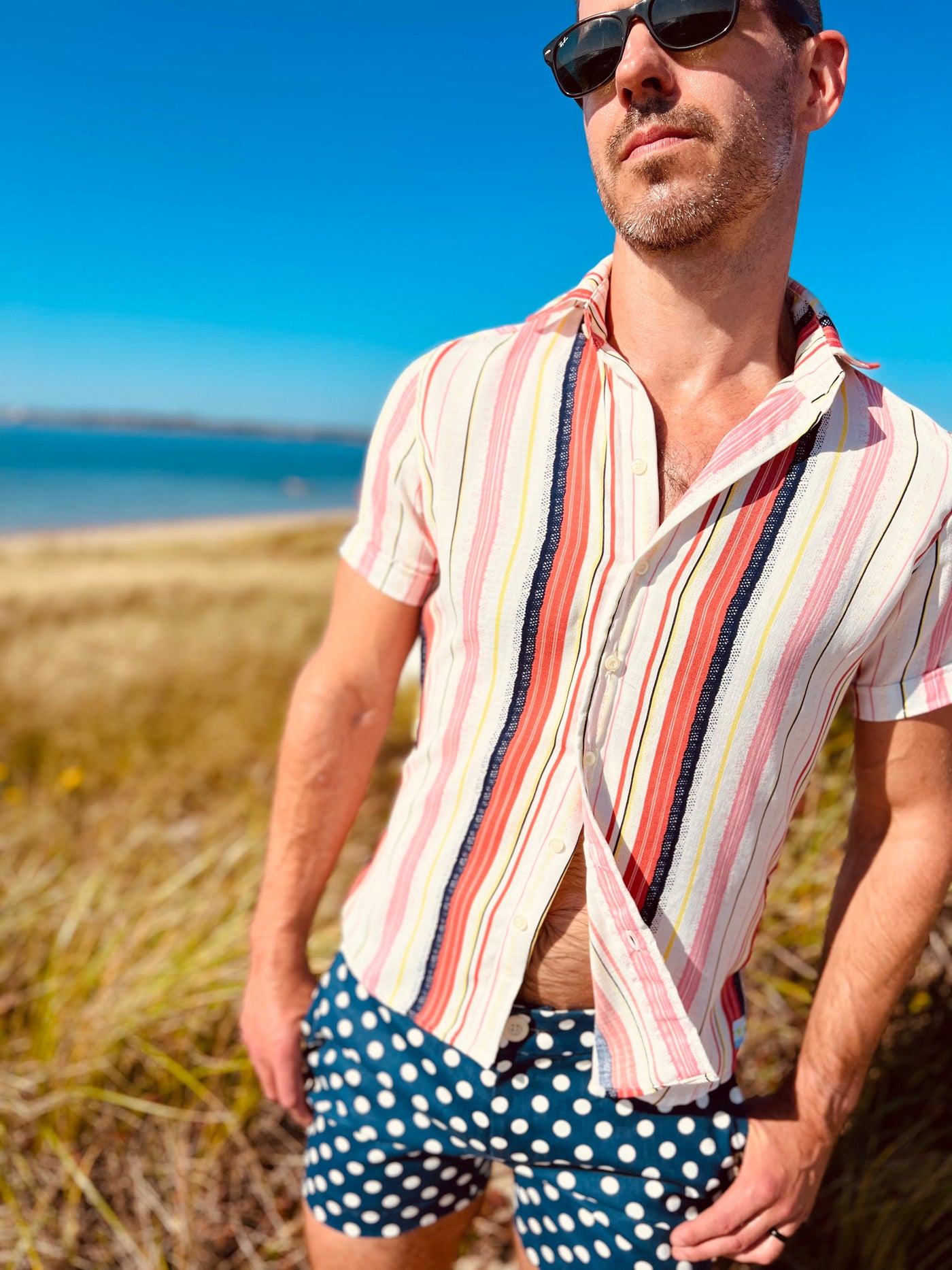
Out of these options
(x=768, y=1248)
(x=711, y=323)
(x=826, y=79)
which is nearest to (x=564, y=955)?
(x=768, y=1248)

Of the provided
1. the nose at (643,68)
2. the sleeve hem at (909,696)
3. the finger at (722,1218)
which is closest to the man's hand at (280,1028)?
the finger at (722,1218)

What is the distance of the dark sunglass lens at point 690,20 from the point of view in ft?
4.05

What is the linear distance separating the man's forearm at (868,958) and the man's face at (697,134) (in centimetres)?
100

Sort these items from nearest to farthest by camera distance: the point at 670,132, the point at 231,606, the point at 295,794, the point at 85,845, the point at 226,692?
the point at 670,132 → the point at 295,794 → the point at 85,845 → the point at 226,692 → the point at 231,606

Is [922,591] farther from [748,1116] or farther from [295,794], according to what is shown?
[295,794]

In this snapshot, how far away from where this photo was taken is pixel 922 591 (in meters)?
1.26

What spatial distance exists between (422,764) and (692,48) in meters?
1.15

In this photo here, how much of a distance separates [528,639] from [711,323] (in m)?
0.55

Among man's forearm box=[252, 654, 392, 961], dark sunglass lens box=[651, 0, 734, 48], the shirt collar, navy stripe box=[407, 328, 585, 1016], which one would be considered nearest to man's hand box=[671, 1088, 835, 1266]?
navy stripe box=[407, 328, 585, 1016]

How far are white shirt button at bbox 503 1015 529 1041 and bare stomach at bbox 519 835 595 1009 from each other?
3 cm

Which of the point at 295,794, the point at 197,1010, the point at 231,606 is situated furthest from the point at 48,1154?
the point at 231,606

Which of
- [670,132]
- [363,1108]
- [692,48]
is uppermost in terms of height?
[692,48]

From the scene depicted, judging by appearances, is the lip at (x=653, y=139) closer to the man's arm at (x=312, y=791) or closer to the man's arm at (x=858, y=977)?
the man's arm at (x=312, y=791)

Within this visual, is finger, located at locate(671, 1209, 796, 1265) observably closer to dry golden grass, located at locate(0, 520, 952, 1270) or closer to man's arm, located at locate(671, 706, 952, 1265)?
man's arm, located at locate(671, 706, 952, 1265)
